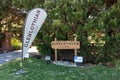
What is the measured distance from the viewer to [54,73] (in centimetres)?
732

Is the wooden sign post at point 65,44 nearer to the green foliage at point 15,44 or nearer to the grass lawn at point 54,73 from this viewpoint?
the grass lawn at point 54,73

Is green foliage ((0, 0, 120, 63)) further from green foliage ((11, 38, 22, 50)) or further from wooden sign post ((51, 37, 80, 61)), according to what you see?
green foliage ((11, 38, 22, 50))

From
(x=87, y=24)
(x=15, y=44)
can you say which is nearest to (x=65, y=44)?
(x=87, y=24)

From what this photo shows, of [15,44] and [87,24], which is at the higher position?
[87,24]

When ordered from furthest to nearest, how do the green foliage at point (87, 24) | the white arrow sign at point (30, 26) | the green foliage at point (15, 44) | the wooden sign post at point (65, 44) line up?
the green foliage at point (15, 44) → the wooden sign post at point (65, 44) → the green foliage at point (87, 24) → the white arrow sign at point (30, 26)

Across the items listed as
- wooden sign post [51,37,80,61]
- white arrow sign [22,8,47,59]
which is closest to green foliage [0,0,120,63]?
wooden sign post [51,37,80,61]

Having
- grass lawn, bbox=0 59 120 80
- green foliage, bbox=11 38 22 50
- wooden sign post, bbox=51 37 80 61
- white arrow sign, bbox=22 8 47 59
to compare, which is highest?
white arrow sign, bbox=22 8 47 59

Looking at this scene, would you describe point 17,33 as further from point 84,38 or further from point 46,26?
point 84,38

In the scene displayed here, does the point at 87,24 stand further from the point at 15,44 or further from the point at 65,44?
the point at 15,44

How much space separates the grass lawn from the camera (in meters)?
6.89

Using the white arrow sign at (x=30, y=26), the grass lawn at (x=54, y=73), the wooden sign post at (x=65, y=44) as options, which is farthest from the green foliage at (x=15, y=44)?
the white arrow sign at (x=30, y=26)

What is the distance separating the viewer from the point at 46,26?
32.1 feet

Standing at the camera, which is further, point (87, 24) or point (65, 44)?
point (65, 44)

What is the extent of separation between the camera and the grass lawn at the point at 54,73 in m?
6.89
